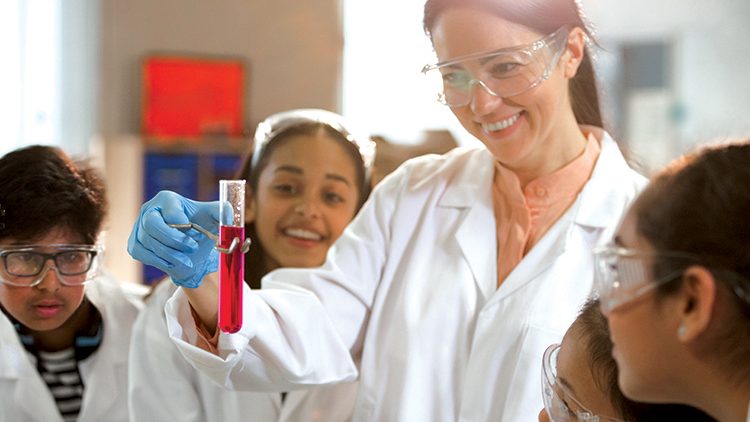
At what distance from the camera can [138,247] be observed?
4.26 feet

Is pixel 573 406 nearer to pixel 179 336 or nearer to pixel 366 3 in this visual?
pixel 179 336

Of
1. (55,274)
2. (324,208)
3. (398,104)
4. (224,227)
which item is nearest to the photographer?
(224,227)

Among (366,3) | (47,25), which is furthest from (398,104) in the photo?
(47,25)

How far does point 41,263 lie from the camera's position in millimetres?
1448

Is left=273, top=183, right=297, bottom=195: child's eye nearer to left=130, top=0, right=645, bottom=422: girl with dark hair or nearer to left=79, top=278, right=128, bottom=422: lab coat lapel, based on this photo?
left=130, top=0, right=645, bottom=422: girl with dark hair

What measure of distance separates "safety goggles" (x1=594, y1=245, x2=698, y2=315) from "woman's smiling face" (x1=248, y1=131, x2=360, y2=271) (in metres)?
1.02

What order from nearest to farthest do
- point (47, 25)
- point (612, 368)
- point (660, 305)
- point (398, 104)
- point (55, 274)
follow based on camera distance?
point (660, 305)
point (612, 368)
point (55, 274)
point (47, 25)
point (398, 104)

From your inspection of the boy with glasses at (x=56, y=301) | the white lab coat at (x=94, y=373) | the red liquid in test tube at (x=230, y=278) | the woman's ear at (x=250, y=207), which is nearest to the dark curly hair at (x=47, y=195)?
the boy with glasses at (x=56, y=301)

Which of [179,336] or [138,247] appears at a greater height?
[138,247]

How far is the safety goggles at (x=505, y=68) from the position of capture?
1560 mm

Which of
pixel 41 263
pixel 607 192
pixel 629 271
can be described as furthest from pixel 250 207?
pixel 629 271

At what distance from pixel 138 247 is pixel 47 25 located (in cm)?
283

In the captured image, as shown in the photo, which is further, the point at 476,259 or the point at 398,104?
the point at 398,104

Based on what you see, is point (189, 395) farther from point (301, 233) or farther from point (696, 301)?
point (696, 301)
